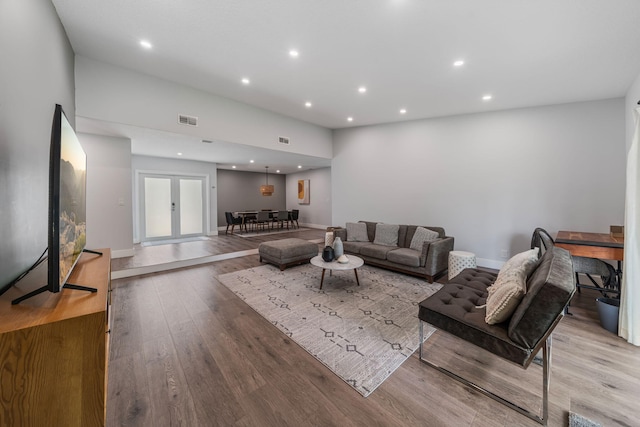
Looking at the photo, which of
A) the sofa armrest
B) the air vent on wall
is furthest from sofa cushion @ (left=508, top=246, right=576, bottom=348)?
the air vent on wall

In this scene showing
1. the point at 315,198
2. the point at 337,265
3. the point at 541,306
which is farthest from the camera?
the point at 315,198

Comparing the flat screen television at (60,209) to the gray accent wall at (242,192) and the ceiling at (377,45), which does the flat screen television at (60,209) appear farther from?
the gray accent wall at (242,192)

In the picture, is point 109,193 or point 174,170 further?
point 174,170

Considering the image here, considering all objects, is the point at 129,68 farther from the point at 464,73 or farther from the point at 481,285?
the point at 481,285

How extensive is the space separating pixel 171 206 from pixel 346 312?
21.7ft

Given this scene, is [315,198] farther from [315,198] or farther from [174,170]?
[174,170]

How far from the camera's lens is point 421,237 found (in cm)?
437

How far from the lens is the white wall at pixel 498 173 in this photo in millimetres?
3822

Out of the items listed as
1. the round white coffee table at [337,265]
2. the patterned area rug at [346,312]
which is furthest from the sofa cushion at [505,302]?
the round white coffee table at [337,265]

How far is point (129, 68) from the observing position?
344 cm

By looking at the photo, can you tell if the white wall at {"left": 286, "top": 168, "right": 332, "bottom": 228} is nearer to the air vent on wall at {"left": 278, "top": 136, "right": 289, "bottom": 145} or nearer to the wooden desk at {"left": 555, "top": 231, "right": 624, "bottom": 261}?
the air vent on wall at {"left": 278, "top": 136, "right": 289, "bottom": 145}

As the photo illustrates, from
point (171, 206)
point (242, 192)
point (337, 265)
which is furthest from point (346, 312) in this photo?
point (242, 192)

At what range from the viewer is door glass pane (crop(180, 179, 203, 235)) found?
7.48 metres

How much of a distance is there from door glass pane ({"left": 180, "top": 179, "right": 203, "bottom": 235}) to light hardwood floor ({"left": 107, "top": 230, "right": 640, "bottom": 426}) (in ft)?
17.6
